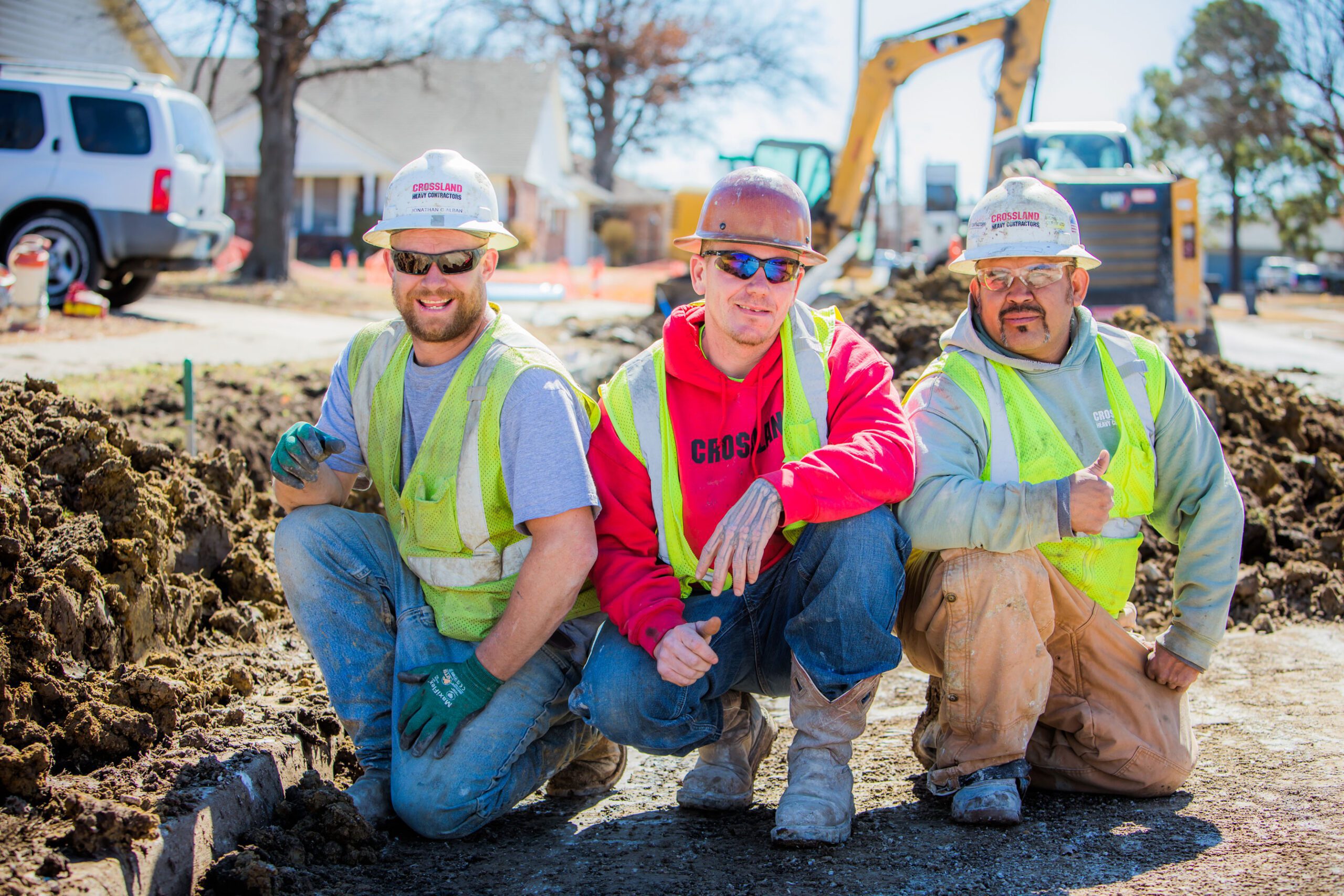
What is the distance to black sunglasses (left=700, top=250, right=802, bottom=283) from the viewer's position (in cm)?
298

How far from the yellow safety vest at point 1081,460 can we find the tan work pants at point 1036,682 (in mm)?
109

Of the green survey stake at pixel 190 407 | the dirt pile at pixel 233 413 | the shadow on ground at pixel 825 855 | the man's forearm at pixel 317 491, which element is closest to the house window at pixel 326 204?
the dirt pile at pixel 233 413

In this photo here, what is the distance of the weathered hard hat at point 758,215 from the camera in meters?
2.99

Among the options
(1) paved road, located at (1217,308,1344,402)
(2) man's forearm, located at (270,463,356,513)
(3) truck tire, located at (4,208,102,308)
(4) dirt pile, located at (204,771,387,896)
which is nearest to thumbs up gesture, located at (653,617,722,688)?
(4) dirt pile, located at (204,771,387,896)

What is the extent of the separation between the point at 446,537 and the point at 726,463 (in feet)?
2.60

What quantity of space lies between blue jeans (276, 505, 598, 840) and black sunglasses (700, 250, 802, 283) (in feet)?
3.57

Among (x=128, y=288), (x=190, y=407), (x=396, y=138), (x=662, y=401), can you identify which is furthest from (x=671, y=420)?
(x=396, y=138)

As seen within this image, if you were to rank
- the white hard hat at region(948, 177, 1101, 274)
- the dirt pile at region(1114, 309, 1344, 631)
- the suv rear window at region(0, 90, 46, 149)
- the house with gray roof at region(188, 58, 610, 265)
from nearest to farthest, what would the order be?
the white hard hat at region(948, 177, 1101, 274), the dirt pile at region(1114, 309, 1344, 631), the suv rear window at region(0, 90, 46, 149), the house with gray roof at region(188, 58, 610, 265)

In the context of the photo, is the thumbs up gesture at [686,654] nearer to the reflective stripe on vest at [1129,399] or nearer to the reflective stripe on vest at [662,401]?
the reflective stripe on vest at [662,401]

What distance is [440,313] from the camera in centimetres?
305

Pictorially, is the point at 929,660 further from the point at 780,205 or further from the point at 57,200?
the point at 57,200

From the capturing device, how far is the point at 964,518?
2789mm

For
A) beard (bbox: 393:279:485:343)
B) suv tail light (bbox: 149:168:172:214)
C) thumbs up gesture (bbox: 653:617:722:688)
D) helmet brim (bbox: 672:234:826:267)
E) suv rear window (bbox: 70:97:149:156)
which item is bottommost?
thumbs up gesture (bbox: 653:617:722:688)

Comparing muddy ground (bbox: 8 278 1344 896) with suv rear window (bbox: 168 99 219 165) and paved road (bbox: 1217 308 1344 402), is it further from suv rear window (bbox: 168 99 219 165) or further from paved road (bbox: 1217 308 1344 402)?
suv rear window (bbox: 168 99 219 165)
